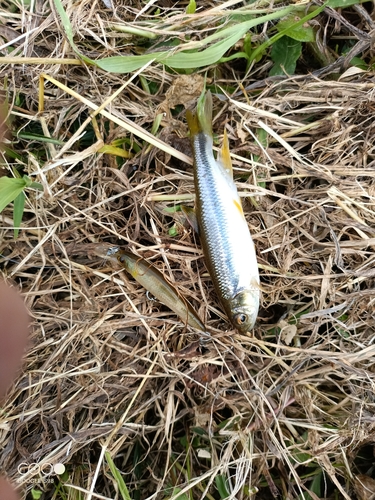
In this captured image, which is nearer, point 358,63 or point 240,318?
point 240,318

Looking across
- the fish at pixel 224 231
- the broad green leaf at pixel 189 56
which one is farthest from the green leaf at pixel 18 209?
the fish at pixel 224 231

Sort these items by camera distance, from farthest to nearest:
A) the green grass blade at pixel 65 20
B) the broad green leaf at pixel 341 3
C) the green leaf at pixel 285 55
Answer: the green leaf at pixel 285 55 → the broad green leaf at pixel 341 3 → the green grass blade at pixel 65 20

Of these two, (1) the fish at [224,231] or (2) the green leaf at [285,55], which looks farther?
(2) the green leaf at [285,55]

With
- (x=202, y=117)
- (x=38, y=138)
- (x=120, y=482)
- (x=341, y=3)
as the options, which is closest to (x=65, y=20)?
(x=38, y=138)

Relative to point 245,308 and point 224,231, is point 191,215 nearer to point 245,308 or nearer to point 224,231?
point 224,231

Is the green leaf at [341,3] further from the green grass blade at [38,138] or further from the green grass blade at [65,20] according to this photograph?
A: the green grass blade at [38,138]

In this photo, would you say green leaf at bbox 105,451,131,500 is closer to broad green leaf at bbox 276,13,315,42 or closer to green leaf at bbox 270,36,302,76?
green leaf at bbox 270,36,302,76

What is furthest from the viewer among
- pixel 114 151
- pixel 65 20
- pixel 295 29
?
pixel 114 151
